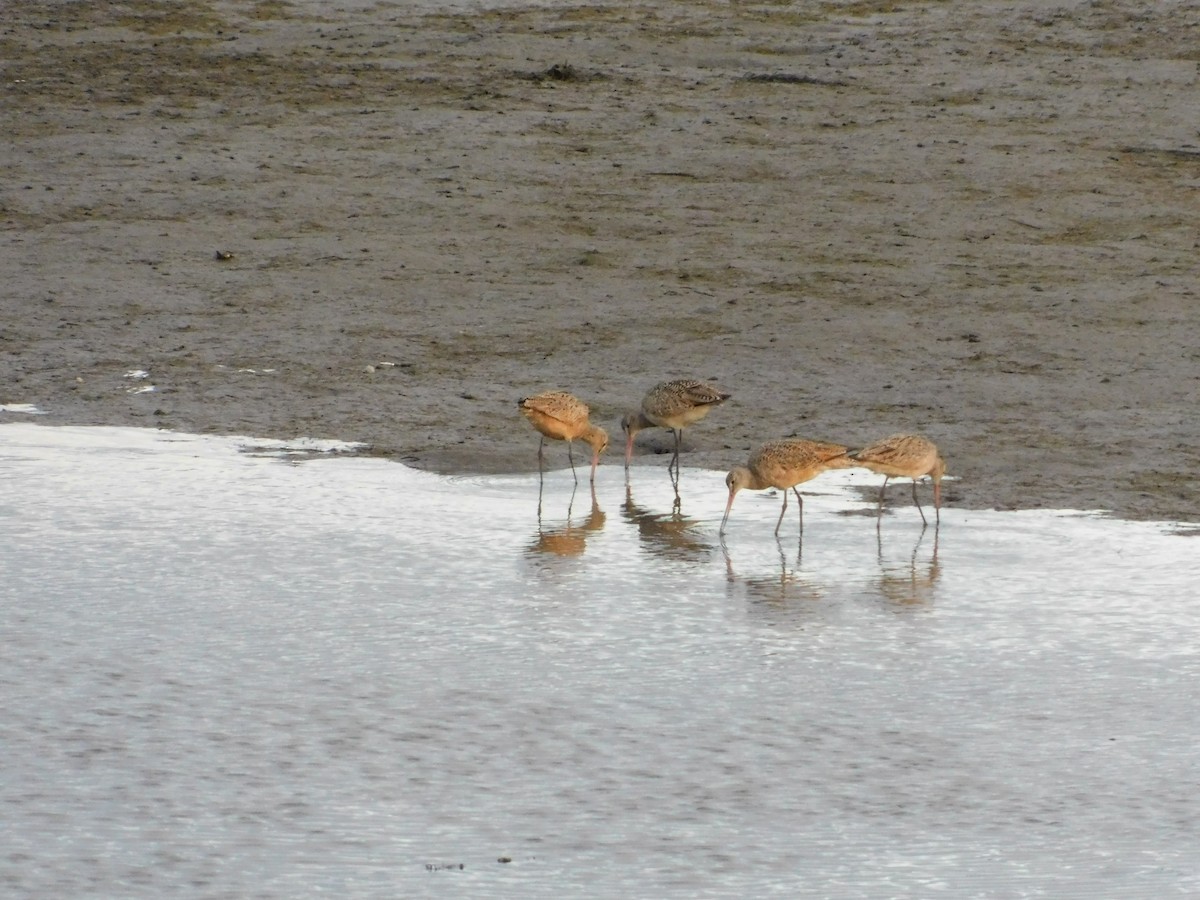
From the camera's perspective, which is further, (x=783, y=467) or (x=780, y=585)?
(x=783, y=467)

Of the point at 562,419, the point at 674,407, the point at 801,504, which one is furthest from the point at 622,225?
the point at 801,504

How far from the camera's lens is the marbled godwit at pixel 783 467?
8.65 meters

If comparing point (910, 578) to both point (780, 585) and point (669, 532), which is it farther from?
point (669, 532)

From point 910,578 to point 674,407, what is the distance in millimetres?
2643

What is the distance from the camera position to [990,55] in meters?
19.1

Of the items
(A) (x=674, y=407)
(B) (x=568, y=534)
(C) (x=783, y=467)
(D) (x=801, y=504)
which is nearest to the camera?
(B) (x=568, y=534)

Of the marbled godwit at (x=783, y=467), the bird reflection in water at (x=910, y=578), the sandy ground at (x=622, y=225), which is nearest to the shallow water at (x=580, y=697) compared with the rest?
the bird reflection in water at (x=910, y=578)

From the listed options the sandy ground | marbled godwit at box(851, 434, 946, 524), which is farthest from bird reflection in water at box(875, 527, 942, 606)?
the sandy ground

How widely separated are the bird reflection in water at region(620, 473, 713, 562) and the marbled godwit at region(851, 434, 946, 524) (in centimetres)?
76

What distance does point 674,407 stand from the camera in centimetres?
1009

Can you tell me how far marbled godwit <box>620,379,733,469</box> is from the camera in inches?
397

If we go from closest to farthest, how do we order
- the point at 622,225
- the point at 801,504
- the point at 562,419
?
the point at 801,504, the point at 562,419, the point at 622,225

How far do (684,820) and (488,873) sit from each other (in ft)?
1.88

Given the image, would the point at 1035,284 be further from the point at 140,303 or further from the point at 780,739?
the point at 780,739
